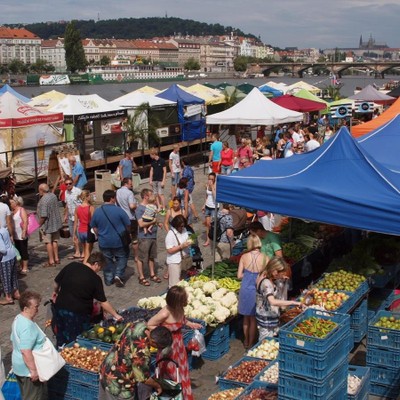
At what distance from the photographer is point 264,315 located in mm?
6750

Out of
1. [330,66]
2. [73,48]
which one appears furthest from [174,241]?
[73,48]

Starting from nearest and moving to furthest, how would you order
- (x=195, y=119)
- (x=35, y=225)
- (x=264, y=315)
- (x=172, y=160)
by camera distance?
(x=264, y=315) < (x=35, y=225) < (x=172, y=160) < (x=195, y=119)

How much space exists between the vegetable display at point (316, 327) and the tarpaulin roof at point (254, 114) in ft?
39.8

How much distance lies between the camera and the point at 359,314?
7.36m

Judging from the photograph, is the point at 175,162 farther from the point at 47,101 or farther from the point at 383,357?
the point at 383,357

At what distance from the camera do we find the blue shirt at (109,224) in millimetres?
8977

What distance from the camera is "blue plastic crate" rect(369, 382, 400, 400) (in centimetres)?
614

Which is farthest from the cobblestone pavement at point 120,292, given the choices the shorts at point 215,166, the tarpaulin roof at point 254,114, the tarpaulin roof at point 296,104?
the tarpaulin roof at point 296,104

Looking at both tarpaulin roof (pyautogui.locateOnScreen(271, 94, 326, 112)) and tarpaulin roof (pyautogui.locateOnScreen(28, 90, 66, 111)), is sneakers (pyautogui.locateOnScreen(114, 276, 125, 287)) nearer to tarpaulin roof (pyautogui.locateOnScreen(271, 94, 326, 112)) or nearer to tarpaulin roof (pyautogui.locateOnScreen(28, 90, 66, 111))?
tarpaulin roof (pyautogui.locateOnScreen(28, 90, 66, 111))

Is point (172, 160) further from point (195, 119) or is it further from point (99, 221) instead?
point (195, 119)

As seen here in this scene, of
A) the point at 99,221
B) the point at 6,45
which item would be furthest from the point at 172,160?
the point at 6,45

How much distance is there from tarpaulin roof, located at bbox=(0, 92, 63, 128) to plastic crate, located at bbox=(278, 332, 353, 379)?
11840 mm

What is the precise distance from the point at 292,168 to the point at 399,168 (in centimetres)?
173

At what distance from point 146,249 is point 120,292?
75 centimetres
